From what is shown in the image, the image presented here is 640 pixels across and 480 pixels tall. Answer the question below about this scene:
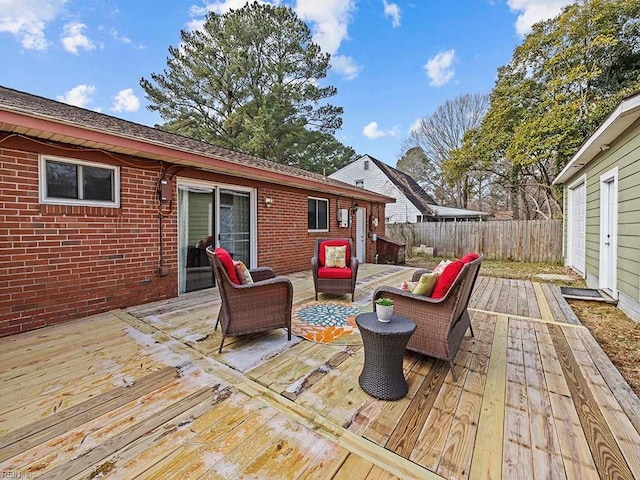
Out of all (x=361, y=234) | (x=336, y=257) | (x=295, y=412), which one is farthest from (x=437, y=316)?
(x=361, y=234)

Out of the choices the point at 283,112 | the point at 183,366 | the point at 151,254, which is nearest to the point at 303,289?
the point at 151,254

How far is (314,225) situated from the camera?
27.6ft

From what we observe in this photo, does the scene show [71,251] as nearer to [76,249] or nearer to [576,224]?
[76,249]

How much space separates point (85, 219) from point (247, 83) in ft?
43.2

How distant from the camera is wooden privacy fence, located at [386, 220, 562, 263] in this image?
34.1 ft

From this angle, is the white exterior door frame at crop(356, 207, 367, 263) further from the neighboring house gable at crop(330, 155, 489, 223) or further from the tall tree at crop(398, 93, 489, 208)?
Answer: the tall tree at crop(398, 93, 489, 208)

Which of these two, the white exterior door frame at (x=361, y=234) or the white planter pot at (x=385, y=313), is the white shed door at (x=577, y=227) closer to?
the white exterior door frame at (x=361, y=234)

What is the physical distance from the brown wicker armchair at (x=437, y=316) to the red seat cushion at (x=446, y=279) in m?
0.12

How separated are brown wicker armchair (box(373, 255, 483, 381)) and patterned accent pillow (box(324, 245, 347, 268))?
239cm

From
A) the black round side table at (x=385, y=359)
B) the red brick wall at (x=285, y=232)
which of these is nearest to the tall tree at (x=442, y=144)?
the red brick wall at (x=285, y=232)

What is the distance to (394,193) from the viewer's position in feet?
55.6

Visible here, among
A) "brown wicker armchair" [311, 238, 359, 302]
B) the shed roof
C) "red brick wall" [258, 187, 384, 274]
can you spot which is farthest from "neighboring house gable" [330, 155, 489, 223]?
"brown wicker armchair" [311, 238, 359, 302]

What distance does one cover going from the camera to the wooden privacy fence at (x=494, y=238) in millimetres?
10406

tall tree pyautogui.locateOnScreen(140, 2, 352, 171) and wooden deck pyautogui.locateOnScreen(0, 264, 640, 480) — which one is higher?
tall tree pyautogui.locateOnScreen(140, 2, 352, 171)
